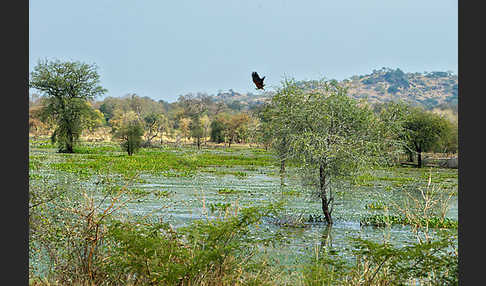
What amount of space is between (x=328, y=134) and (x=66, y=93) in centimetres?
3844

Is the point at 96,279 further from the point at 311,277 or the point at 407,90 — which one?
the point at 407,90

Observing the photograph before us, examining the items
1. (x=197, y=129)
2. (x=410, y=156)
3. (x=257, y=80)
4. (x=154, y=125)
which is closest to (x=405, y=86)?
(x=197, y=129)

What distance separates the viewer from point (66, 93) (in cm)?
4691

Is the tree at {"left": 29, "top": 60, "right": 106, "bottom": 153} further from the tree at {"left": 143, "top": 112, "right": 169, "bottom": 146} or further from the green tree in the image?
the green tree

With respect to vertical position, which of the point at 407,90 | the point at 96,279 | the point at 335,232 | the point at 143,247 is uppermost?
the point at 407,90

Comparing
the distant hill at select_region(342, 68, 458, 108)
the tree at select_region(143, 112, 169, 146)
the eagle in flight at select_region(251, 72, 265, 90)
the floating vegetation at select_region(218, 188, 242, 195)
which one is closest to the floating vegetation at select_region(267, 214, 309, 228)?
the floating vegetation at select_region(218, 188, 242, 195)

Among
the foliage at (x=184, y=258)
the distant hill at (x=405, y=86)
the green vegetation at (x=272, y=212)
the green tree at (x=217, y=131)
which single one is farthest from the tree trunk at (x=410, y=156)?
the distant hill at (x=405, y=86)

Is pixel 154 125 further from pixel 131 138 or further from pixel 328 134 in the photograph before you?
pixel 328 134

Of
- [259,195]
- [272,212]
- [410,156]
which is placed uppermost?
[272,212]

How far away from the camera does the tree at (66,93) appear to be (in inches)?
1757

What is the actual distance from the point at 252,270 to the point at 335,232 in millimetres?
8574

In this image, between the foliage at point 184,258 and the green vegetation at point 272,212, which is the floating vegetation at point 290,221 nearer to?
the green vegetation at point 272,212
